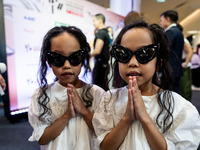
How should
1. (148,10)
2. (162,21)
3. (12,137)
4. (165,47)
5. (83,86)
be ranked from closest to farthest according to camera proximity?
(165,47) → (83,86) → (12,137) → (162,21) → (148,10)

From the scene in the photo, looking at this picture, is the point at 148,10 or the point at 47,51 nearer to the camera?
the point at 47,51

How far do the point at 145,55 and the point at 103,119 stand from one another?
39cm

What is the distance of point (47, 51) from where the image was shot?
888 millimetres

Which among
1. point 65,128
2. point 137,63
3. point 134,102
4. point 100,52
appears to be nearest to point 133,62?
point 137,63

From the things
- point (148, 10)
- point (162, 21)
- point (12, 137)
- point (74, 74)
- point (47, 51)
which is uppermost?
point (148, 10)

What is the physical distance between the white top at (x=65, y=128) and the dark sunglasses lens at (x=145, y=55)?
355mm

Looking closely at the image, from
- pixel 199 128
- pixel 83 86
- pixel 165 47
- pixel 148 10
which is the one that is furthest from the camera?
pixel 148 10

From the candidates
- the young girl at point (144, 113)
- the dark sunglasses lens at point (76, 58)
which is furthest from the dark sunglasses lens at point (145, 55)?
the dark sunglasses lens at point (76, 58)

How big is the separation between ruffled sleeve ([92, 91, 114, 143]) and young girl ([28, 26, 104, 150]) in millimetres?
78

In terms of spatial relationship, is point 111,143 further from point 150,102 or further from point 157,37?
point 157,37

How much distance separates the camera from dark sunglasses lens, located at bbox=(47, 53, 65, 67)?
86 cm

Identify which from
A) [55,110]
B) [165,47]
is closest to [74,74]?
[55,110]

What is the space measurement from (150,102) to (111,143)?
0.90 feet

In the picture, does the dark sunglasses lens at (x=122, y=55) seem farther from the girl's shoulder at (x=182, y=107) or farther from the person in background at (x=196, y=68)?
the person in background at (x=196, y=68)
